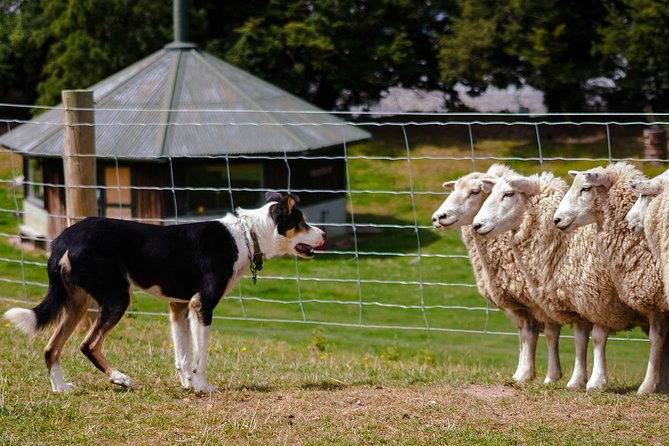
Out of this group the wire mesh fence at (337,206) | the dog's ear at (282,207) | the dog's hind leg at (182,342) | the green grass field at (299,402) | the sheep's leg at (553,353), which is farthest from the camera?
the wire mesh fence at (337,206)

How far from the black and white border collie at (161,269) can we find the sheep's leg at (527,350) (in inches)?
76.2

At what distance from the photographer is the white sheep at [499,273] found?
8.17 meters

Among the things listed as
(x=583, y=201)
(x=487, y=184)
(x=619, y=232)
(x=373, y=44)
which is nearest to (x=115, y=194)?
(x=373, y=44)

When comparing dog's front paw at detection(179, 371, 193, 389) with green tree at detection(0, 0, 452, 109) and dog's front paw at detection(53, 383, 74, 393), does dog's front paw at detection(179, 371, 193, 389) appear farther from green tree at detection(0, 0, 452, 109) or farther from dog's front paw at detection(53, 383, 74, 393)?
green tree at detection(0, 0, 452, 109)

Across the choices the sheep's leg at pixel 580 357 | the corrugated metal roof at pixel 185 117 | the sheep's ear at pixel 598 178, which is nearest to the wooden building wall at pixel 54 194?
the corrugated metal roof at pixel 185 117

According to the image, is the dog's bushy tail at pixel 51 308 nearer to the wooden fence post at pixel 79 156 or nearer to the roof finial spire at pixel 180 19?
the wooden fence post at pixel 79 156

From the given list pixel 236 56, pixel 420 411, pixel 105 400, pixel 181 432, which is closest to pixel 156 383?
pixel 105 400

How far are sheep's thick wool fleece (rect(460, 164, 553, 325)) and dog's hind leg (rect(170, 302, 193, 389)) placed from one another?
241 centimetres

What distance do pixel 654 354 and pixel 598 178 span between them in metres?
1.34

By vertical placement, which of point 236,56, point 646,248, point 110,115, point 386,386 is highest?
point 236,56

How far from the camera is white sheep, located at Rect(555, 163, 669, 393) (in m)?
7.38

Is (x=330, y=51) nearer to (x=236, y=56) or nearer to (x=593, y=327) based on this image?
(x=236, y=56)

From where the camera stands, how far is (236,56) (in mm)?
33000

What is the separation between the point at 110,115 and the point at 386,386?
1672 centimetres
